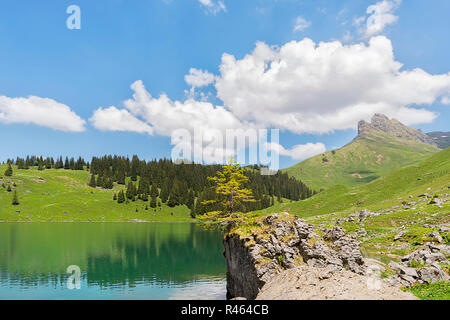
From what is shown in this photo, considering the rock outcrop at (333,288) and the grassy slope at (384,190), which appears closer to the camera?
the rock outcrop at (333,288)

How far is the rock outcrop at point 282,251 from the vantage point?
89.7 ft

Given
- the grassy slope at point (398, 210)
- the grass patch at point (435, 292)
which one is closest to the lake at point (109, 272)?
the grass patch at point (435, 292)

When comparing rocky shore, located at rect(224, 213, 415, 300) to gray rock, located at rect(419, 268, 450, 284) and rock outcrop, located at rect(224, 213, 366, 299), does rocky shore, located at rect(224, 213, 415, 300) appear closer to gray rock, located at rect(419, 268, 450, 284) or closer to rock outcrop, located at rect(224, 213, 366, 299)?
rock outcrop, located at rect(224, 213, 366, 299)

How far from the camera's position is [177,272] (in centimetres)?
5416

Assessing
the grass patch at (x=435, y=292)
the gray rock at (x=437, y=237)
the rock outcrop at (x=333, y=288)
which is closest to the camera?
the rock outcrop at (x=333, y=288)

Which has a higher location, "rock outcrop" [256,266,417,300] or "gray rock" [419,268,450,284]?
"rock outcrop" [256,266,417,300]

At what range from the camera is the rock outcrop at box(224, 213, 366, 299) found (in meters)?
27.3

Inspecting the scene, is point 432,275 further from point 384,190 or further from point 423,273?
point 384,190

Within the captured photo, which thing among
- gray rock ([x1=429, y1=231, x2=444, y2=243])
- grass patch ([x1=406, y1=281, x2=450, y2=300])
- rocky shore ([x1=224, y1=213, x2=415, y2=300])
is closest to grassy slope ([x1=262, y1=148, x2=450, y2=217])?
gray rock ([x1=429, y1=231, x2=444, y2=243])

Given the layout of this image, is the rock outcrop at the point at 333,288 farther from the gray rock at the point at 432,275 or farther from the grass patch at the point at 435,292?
the gray rock at the point at 432,275
